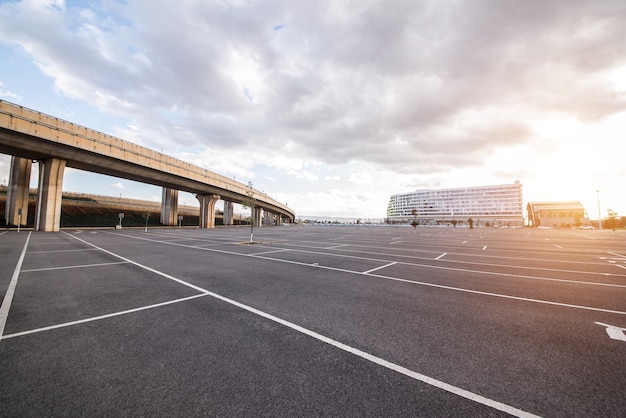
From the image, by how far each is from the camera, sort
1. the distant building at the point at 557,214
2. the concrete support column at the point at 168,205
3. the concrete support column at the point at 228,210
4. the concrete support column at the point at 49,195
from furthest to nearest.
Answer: the distant building at the point at 557,214, the concrete support column at the point at 228,210, the concrete support column at the point at 168,205, the concrete support column at the point at 49,195

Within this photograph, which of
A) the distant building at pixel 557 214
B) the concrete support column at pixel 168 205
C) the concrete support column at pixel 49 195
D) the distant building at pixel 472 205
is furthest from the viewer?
the distant building at pixel 472 205

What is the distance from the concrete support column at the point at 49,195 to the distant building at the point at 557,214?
168m

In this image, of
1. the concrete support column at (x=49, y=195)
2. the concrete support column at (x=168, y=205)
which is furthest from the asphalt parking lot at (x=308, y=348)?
the concrete support column at (x=168, y=205)

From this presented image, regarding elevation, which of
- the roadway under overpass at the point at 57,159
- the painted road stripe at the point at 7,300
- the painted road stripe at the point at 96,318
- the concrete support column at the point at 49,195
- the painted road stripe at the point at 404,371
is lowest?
the painted road stripe at the point at 404,371

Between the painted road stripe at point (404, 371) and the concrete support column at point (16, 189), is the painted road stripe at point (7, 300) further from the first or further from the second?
the concrete support column at point (16, 189)

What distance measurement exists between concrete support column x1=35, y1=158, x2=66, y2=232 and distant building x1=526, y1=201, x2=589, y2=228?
168 m

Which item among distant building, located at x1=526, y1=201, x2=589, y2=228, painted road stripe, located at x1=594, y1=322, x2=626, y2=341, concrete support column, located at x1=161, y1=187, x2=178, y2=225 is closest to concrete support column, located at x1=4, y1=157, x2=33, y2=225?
concrete support column, located at x1=161, y1=187, x2=178, y2=225

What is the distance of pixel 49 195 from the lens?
32.2 m

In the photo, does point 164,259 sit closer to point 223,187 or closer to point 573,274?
point 573,274

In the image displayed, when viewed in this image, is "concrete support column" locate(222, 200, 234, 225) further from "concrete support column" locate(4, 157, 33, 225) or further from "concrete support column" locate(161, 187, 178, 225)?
"concrete support column" locate(4, 157, 33, 225)

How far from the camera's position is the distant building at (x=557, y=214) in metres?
121

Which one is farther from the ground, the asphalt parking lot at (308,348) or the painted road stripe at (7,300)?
the painted road stripe at (7,300)

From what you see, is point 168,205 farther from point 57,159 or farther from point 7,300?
point 7,300

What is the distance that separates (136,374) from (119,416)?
0.72 metres
